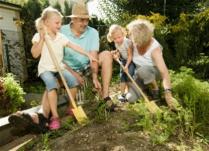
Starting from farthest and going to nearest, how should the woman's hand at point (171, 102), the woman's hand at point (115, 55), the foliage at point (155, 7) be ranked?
1. the foliage at point (155, 7)
2. the woman's hand at point (115, 55)
3. the woman's hand at point (171, 102)

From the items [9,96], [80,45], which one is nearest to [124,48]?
[80,45]

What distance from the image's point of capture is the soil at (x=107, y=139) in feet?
12.5

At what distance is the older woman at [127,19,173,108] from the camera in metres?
5.19

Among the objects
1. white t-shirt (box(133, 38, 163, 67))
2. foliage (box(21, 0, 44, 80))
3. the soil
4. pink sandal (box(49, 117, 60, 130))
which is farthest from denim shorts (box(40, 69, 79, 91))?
foliage (box(21, 0, 44, 80))

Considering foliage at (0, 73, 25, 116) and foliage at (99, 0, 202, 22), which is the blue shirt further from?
foliage at (99, 0, 202, 22)

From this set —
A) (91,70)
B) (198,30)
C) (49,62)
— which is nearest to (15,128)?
(49,62)

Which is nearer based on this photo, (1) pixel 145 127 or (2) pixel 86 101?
(1) pixel 145 127

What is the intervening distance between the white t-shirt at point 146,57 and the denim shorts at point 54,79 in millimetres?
988

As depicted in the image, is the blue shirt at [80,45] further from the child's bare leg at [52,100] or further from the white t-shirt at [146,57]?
the child's bare leg at [52,100]

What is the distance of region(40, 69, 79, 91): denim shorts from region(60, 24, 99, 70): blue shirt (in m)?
0.40

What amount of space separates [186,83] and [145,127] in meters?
1.00

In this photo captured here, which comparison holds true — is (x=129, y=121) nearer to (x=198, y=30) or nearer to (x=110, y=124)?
(x=110, y=124)

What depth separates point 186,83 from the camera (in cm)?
487

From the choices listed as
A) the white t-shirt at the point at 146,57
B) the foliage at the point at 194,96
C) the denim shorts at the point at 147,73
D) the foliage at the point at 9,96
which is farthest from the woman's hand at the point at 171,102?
the foliage at the point at 9,96
